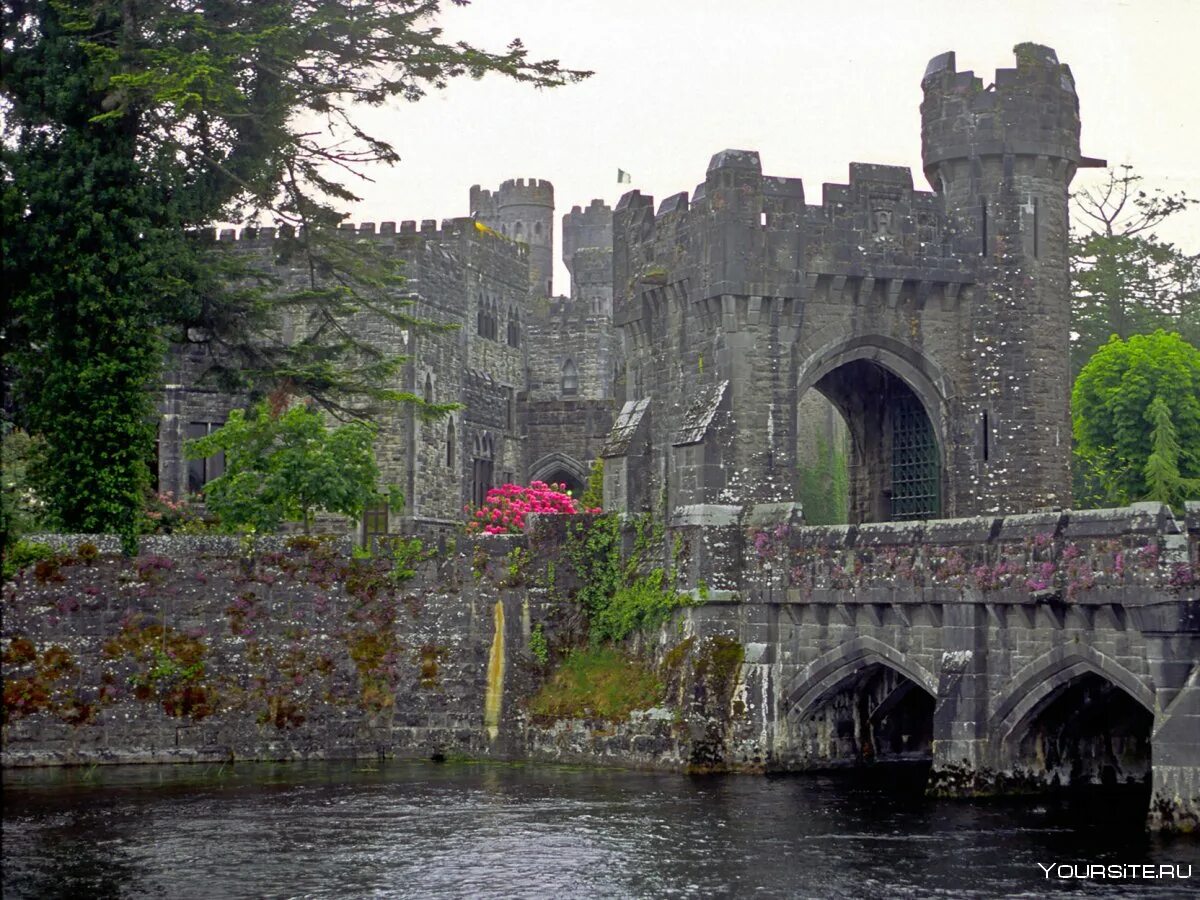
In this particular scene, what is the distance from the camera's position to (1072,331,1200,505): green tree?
154ft

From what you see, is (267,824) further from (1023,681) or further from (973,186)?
(973,186)

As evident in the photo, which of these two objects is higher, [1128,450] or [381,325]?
[381,325]

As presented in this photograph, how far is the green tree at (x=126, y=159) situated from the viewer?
30734 mm

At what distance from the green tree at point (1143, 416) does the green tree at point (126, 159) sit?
22101 millimetres

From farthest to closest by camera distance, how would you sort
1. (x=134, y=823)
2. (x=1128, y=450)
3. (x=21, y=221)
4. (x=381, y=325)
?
(x=381, y=325)
(x=1128, y=450)
(x=21, y=221)
(x=134, y=823)

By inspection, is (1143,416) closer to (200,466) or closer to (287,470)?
(287,470)

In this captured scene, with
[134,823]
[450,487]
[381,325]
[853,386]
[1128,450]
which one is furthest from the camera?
[450,487]

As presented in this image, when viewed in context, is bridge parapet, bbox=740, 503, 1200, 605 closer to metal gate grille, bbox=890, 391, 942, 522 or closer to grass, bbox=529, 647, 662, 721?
grass, bbox=529, 647, 662, 721

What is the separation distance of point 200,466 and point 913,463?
944 inches

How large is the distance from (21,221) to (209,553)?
20.9 ft

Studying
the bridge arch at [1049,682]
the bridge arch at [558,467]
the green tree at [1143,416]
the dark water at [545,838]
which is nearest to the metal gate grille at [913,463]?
the dark water at [545,838]

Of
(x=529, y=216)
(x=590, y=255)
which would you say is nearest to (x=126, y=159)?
(x=590, y=255)

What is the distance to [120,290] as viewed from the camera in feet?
102

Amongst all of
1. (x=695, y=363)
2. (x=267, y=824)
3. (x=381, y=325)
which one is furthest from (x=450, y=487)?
(x=267, y=824)
